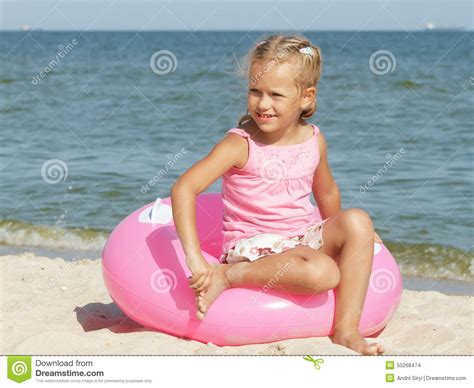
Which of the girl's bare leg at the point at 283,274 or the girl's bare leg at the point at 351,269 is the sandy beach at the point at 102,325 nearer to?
the girl's bare leg at the point at 351,269

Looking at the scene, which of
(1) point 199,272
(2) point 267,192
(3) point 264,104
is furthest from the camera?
(2) point 267,192

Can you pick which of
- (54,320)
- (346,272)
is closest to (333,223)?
(346,272)

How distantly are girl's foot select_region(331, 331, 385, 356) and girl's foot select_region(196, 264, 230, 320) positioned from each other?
0.52 m

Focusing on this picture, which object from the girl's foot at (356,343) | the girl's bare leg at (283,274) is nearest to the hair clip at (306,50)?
the girl's bare leg at (283,274)

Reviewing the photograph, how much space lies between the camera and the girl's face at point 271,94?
355cm

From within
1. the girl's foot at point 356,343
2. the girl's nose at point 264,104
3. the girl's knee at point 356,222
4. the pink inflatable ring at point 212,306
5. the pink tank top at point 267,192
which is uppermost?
A: the girl's nose at point 264,104

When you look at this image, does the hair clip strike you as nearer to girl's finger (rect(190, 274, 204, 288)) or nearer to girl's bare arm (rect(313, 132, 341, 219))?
girl's bare arm (rect(313, 132, 341, 219))

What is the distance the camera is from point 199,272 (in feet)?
11.0
